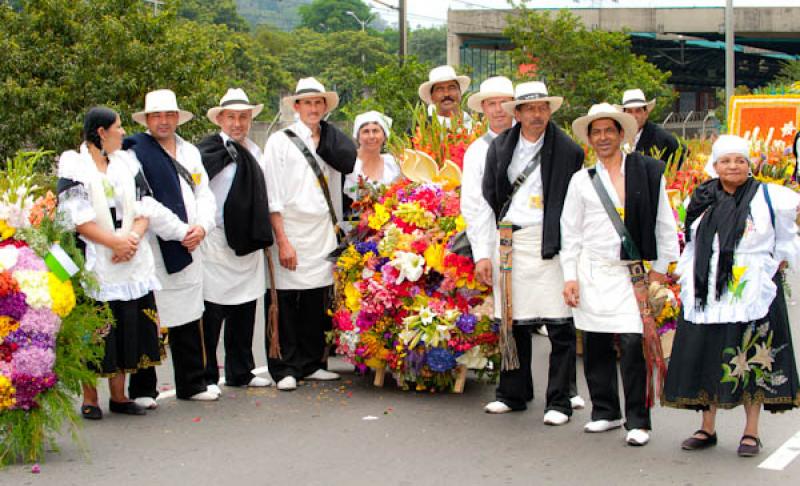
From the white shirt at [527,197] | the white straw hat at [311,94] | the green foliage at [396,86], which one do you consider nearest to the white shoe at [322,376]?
the white straw hat at [311,94]

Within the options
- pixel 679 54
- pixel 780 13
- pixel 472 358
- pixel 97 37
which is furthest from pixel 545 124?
pixel 679 54

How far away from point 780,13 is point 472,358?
45963 mm

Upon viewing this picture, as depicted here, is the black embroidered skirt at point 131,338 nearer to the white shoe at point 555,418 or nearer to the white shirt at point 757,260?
the white shoe at point 555,418

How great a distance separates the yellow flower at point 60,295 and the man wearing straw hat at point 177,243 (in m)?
1.32

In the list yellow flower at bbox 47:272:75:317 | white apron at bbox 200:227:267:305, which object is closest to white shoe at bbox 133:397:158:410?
white apron at bbox 200:227:267:305

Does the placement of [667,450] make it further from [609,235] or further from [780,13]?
[780,13]

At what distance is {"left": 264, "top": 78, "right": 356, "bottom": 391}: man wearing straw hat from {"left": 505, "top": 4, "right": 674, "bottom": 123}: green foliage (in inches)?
869

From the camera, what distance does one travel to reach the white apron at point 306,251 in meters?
8.39

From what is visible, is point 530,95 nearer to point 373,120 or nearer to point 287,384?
point 373,120

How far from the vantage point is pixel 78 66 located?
19188 millimetres

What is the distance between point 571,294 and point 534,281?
44 centimetres

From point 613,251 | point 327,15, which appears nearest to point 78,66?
point 613,251

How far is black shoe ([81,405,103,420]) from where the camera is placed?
289 inches

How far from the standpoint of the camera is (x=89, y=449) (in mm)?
6609
